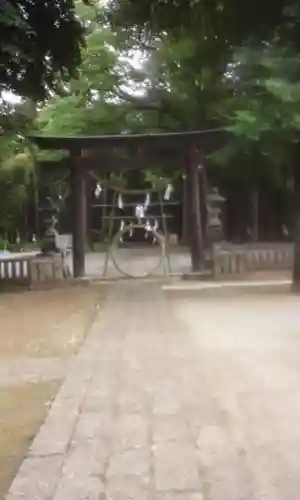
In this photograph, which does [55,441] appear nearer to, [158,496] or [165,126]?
[158,496]

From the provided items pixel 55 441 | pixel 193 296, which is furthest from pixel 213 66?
pixel 193 296

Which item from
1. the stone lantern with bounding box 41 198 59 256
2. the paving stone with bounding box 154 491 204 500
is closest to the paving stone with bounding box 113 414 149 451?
the paving stone with bounding box 154 491 204 500

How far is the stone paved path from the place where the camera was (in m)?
4.36

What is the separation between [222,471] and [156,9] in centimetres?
242

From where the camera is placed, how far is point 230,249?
1875cm

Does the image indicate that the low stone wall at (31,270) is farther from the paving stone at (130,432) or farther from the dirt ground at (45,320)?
the paving stone at (130,432)

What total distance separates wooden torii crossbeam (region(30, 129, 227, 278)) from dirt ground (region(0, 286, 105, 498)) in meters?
2.20

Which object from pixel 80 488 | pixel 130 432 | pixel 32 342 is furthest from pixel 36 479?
pixel 32 342

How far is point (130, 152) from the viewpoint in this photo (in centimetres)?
1888

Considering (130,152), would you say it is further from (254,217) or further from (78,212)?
(254,217)

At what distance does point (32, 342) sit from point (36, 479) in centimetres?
539

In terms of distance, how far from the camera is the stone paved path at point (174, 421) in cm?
436

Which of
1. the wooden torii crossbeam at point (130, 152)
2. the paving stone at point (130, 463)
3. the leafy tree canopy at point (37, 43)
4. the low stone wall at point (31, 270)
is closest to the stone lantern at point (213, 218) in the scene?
the wooden torii crossbeam at point (130, 152)

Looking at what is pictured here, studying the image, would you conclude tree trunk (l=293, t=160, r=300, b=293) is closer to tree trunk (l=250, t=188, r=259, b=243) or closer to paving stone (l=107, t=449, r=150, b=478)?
tree trunk (l=250, t=188, r=259, b=243)
